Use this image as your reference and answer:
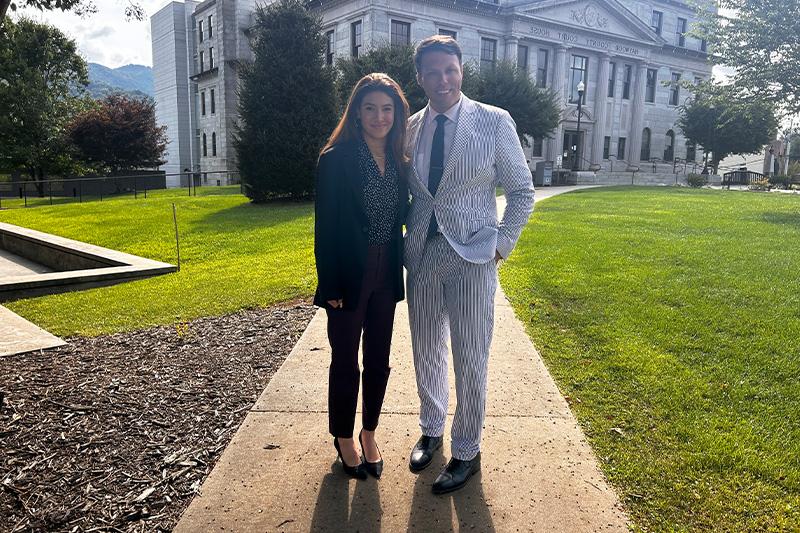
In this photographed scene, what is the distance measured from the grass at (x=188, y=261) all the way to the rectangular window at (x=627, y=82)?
3661cm

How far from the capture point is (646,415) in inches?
152

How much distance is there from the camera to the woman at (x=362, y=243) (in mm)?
2873

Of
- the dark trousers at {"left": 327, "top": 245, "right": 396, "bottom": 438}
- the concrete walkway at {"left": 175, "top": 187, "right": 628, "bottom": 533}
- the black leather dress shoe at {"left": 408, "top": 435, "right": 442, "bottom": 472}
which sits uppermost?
the dark trousers at {"left": 327, "top": 245, "right": 396, "bottom": 438}

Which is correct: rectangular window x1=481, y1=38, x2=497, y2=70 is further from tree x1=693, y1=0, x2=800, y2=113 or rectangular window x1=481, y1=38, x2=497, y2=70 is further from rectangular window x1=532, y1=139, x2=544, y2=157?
tree x1=693, y1=0, x2=800, y2=113

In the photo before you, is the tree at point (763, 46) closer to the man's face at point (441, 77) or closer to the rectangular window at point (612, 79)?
the man's face at point (441, 77)

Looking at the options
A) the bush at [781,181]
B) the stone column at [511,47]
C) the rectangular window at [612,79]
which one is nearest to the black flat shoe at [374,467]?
the stone column at [511,47]

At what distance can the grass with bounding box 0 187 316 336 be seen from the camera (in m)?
6.85

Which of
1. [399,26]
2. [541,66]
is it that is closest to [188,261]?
[399,26]

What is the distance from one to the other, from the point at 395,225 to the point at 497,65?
32377mm

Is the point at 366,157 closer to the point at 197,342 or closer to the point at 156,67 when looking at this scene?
the point at 197,342

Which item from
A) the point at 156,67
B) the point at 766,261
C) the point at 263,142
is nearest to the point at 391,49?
the point at 263,142

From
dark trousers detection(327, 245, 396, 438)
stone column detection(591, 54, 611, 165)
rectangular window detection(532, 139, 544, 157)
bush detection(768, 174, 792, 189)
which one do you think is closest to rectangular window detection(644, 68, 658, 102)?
stone column detection(591, 54, 611, 165)

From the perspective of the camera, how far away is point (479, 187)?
119 inches

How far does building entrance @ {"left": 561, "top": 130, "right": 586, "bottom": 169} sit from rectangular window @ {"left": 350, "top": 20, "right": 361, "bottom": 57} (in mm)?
17664
